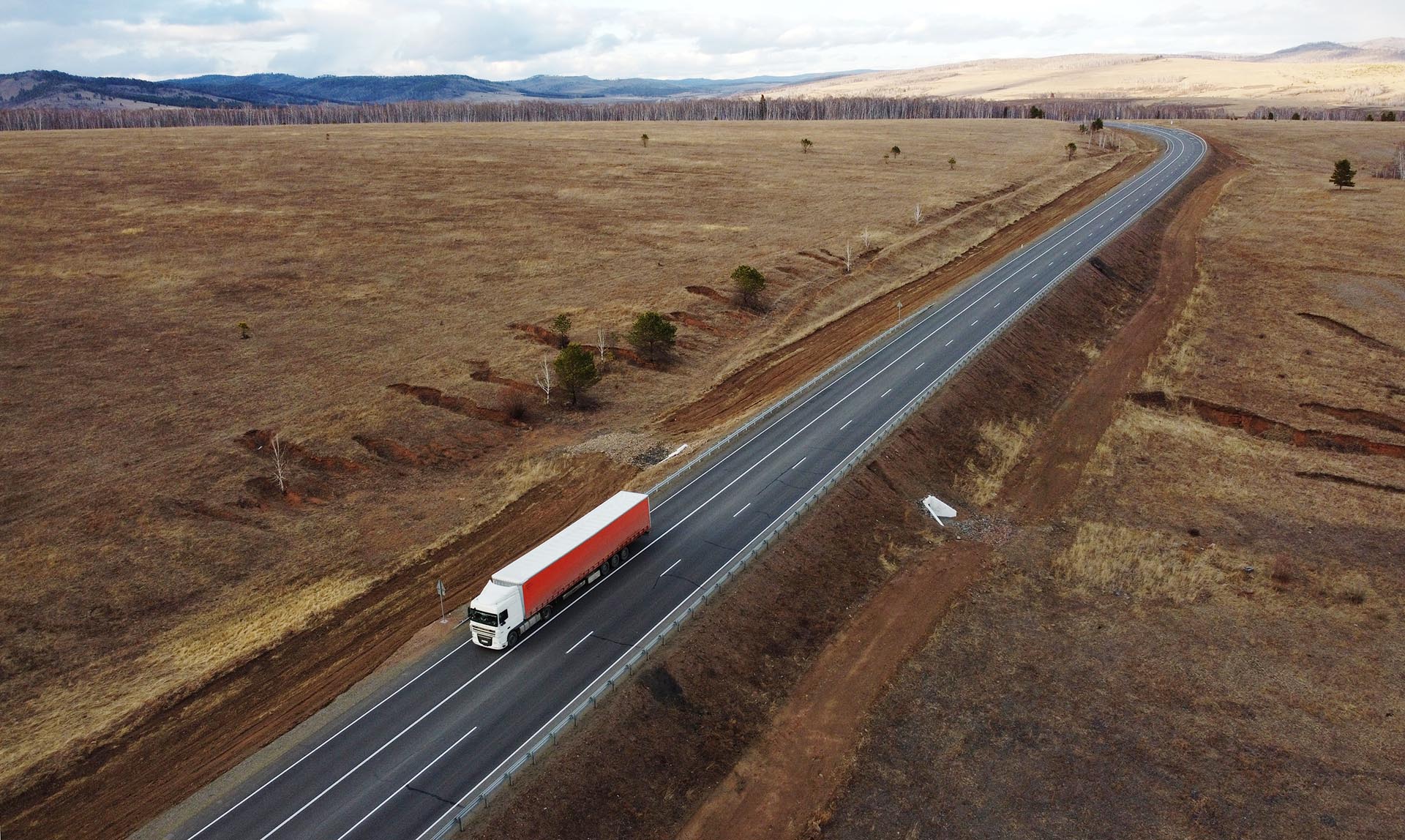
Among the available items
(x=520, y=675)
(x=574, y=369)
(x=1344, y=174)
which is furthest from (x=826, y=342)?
(x=1344, y=174)

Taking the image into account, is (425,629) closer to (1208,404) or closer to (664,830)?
(664,830)


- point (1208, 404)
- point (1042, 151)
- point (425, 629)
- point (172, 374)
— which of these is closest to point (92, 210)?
point (172, 374)

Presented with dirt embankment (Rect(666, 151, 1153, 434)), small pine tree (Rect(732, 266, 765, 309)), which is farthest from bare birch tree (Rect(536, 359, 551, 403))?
small pine tree (Rect(732, 266, 765, 309))

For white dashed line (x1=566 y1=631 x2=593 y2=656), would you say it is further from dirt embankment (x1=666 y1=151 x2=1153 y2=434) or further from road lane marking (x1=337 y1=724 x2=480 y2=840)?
dirt embankment (x1=666 y1=151 x2=1153 y2=434)

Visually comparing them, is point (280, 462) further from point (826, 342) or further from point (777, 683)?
point (826, 342)

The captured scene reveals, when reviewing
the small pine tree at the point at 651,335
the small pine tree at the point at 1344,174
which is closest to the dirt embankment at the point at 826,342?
the small pine tree at the point at 651,335

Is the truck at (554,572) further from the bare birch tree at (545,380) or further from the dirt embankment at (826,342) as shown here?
the bare birch tree at (545,380)
